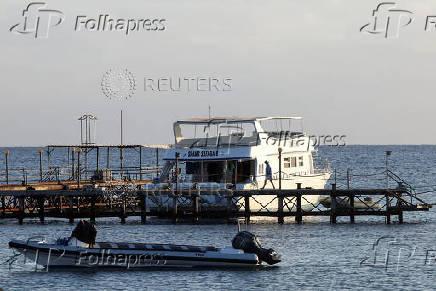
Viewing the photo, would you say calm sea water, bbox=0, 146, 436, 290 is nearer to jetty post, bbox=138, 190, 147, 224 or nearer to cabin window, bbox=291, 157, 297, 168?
jetty post, bbox=138, 190, 147, 224

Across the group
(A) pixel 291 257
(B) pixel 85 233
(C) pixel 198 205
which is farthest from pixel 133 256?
(C) pixel 198 205

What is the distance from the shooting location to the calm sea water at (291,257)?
3766 centimetres

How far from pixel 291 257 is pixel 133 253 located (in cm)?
718

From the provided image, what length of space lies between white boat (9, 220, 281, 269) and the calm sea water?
0.41m

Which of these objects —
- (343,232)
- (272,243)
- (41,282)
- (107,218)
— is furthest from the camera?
(107,218)

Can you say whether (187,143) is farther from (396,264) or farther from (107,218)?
(396,264)

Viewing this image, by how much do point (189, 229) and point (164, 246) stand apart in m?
11.5

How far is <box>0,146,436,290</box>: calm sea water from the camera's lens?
37.7 metres

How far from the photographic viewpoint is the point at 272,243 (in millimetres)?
47156

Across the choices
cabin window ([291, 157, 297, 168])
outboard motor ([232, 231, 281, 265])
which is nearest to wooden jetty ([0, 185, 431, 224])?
cabin window ([291, 157, 297, 168])

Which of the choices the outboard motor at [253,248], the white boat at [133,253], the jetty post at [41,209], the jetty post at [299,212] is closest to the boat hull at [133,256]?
the white boat at [133,253]

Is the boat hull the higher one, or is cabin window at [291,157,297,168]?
cabin window at [291,157,297,168]

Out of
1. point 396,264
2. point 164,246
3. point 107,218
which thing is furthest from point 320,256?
point 107,218

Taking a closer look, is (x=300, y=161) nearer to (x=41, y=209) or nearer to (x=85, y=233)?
(x=41, y=209)
